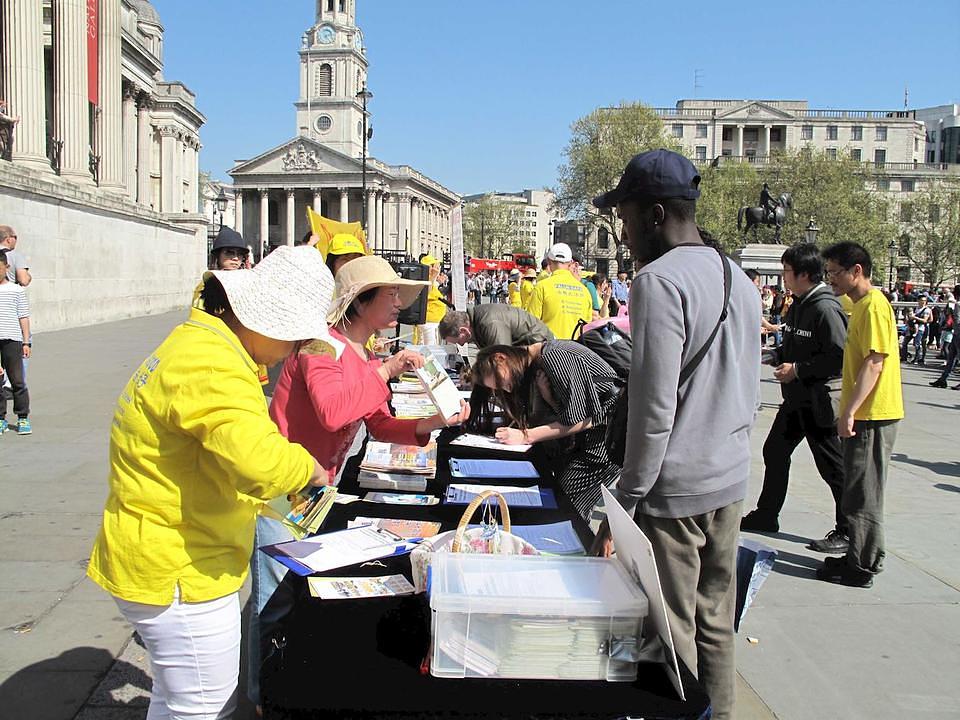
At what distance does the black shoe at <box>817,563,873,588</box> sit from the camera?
16.0 feet

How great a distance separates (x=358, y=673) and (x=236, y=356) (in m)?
0.87

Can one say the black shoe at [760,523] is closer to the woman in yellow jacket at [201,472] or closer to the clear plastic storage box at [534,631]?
the clear plastic storage box at [534,631]

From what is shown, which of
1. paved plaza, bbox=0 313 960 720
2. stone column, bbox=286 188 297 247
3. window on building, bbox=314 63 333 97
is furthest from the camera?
window on building, bbox=314 63 333 97

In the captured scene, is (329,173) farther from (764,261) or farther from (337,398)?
(337,398)

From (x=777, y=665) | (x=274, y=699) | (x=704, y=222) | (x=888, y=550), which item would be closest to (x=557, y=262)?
(x=888, y=550)

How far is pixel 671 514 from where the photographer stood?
242cm

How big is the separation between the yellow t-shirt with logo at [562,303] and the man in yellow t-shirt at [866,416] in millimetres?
3942

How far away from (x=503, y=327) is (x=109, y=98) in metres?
24.9

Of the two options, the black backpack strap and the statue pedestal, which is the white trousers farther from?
the statue pedestal

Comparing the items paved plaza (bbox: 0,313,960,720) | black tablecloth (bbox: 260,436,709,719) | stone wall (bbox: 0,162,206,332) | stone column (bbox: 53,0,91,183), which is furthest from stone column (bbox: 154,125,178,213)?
black tablecloth (bbox: 260,436,709,719)

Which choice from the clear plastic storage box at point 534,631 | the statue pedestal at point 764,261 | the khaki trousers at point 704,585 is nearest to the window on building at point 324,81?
the statue pedestal at point 764,261

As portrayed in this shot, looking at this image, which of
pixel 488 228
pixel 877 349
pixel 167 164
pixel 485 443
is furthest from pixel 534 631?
pixel 488 228

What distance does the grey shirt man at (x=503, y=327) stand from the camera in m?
6.45

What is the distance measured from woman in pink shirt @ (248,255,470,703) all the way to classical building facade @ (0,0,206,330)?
1568 centimetres
